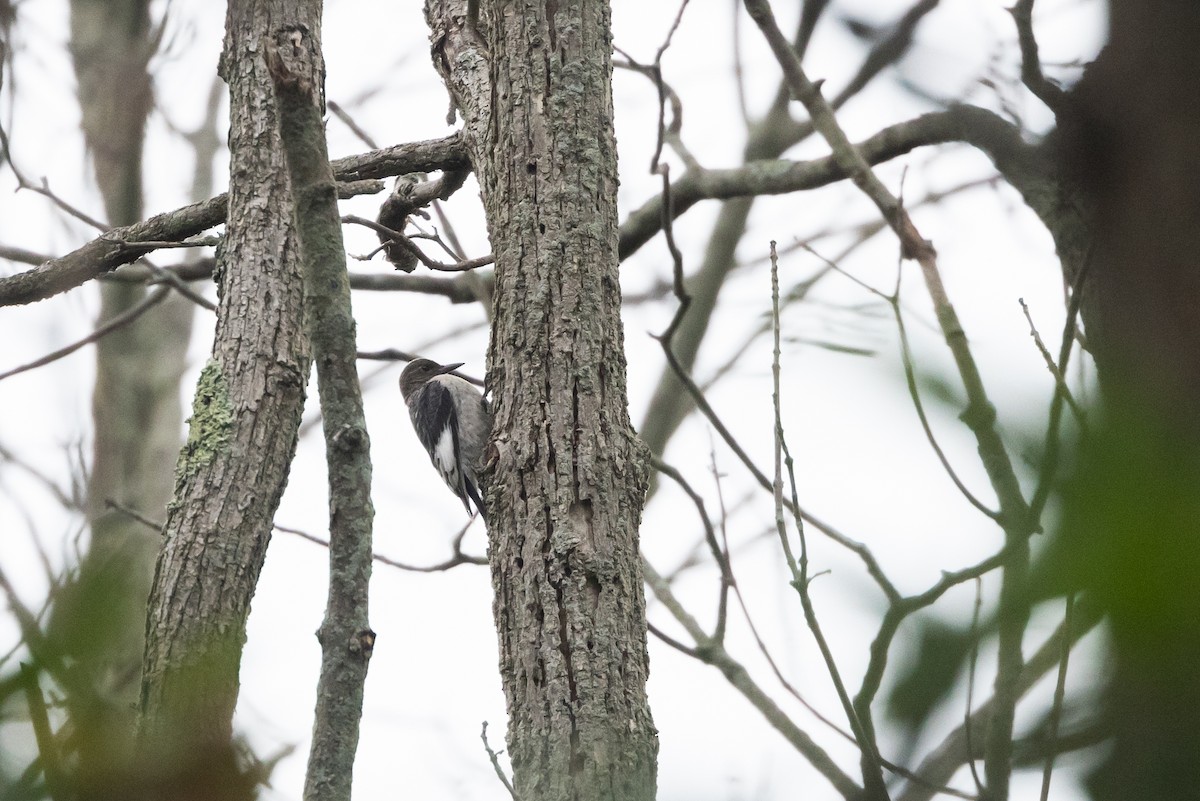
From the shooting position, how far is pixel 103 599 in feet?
2.51

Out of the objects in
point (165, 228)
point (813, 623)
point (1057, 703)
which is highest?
point (165, 228)

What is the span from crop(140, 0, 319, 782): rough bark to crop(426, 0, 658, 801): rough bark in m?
1.46

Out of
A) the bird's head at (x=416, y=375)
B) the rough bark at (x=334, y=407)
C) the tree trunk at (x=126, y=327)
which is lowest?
the rough bark at (x=334, y=407)

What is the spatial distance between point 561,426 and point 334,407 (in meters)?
0.63

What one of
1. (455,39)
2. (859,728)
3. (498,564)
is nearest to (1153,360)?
(859,728)

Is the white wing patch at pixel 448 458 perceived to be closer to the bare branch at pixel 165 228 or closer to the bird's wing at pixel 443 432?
the bird's wing at pixel 443 432

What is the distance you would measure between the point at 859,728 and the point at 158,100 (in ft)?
34.2

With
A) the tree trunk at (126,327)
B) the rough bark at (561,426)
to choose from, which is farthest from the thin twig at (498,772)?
the tree trunk at (126,327)

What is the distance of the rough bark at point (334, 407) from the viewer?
1903 mm

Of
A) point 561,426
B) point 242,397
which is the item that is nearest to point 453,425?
point 242,397

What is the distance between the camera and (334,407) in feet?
6.71

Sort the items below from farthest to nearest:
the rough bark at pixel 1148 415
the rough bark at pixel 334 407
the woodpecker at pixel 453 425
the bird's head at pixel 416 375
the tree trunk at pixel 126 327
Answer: the tree trunk at pixel 126 327 → the bird's head at pixel 416 375 → the woodpecker at pixel 453 425 → the rough bark at pixel 334 407 → the rough bark at pixel 1148 415

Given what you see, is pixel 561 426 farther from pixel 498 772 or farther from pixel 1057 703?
pixel 1057 703

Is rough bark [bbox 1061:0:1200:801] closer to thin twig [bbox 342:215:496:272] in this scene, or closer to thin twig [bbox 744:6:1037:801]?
thin twig [bbox 744:6:1037:801]
